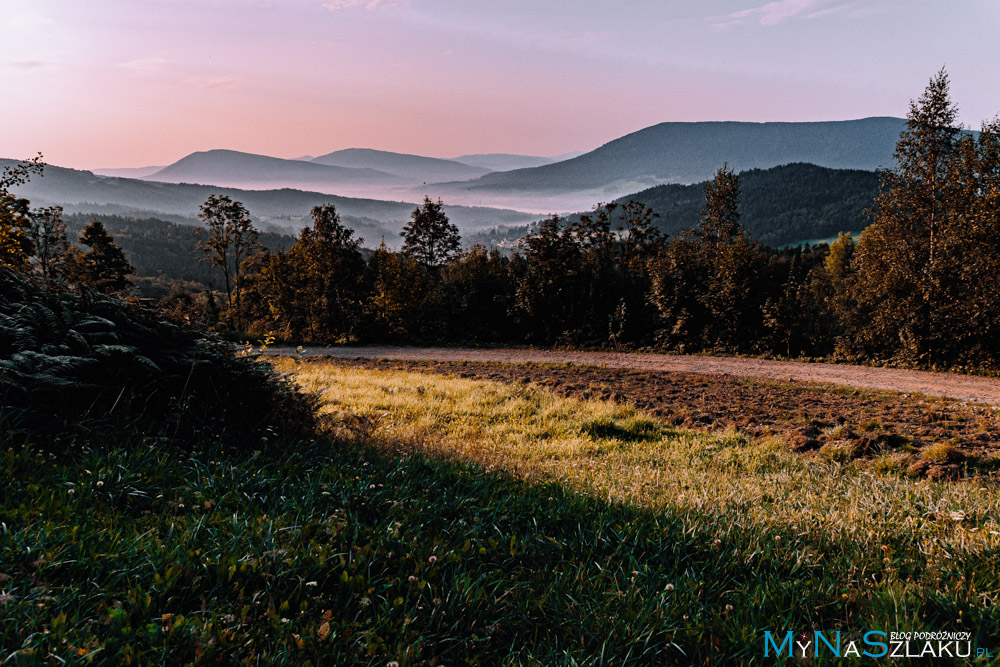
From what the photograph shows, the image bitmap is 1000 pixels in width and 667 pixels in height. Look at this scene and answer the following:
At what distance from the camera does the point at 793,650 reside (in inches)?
101

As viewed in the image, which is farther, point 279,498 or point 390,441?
point 390,441

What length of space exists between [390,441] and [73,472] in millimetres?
2926

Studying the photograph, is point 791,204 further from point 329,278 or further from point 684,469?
point 684,469

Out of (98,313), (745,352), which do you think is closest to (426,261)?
(745,352)

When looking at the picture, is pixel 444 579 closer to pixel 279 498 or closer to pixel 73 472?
pixel 279 498

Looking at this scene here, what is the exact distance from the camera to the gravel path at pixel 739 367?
49.8ft

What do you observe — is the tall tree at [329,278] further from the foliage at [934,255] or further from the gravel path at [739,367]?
the foliage at [934,255]

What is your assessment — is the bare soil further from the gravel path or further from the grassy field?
the grassy field

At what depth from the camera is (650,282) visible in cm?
2673

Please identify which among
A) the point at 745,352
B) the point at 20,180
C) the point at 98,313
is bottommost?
the point at 745,352

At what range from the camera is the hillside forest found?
1764 centimetres

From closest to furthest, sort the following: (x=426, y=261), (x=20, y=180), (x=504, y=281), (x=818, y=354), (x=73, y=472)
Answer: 1. (x=73, y=472)
2. (x=20, y=180)
3. (x=818, y=354)
4. (x=504, y=281)
5. (x=426, y=261)

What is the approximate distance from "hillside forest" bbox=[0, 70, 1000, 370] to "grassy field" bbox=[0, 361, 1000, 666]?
3398 millimetres

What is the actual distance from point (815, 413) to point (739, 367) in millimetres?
8723
